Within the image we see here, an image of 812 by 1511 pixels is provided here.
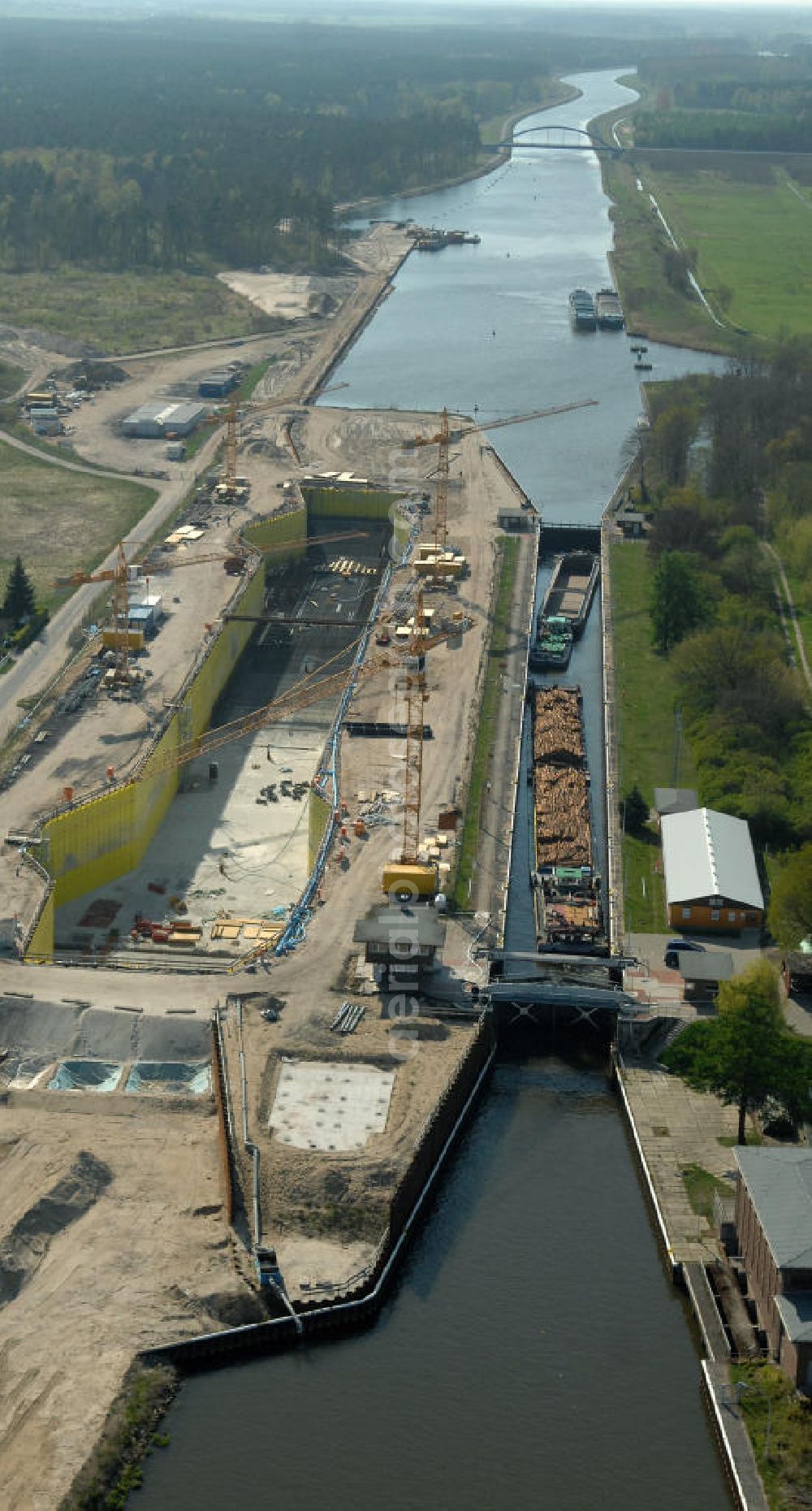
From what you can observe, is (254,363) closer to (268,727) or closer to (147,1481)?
(268,727)

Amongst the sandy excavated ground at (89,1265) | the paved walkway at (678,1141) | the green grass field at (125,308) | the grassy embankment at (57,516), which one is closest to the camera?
the sandy excavated ground at (89,1265)

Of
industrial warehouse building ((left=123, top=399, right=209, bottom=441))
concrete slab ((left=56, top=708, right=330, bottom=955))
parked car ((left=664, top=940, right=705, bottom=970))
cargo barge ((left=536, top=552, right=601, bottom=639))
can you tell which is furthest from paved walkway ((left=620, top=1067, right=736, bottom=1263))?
industrial warehouse building ((left=123, top=399, right=209, bottom=441))

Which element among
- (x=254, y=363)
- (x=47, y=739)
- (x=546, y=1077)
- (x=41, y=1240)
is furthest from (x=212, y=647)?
(x=254, y=363)

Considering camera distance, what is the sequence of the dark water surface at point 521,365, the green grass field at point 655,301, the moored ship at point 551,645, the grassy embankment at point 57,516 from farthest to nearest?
the green grass field at point 655,301 < the dark water surface at point 521,365 < the grassy embankment at point 57,516 < the moored ship at point 551,645

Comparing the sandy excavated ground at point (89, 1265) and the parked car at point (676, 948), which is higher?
the parked car at point (676, 948)

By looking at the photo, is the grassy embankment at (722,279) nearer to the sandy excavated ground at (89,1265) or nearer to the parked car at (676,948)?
the parked car at (676,948)

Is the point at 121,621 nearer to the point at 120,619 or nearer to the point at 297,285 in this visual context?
the point at 120,619

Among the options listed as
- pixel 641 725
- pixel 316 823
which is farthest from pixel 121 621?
pixel 641 725

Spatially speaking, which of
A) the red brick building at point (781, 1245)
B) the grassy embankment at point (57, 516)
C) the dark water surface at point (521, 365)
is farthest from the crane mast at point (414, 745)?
the dark water surface at point (521, 365)
